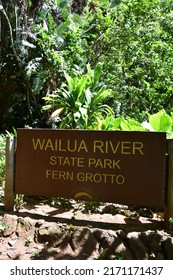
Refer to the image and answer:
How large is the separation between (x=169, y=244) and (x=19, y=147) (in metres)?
1.91

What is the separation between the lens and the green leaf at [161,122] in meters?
3.98

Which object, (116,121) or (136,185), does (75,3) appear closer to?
(116,121)

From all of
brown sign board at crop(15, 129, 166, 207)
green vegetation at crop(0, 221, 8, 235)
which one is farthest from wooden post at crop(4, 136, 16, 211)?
green vegetation at crop(0, 221, 8, 235)

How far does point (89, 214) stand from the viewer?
3.62m

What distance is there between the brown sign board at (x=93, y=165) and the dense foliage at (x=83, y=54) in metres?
3.40

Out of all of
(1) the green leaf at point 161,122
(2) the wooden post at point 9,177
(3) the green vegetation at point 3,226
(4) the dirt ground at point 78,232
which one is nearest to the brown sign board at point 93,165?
(2) the wooden post at point 9,177

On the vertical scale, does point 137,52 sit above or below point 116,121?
above

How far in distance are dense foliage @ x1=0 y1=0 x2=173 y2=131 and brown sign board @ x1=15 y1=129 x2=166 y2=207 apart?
3397 mm

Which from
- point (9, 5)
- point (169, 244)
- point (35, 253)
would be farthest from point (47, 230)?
point (9, 5)

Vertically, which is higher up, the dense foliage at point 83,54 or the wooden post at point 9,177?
the dense foliage at point 83,54

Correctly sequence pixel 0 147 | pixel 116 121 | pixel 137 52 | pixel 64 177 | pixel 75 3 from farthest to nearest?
pixel 75 3
pixel 137 52
pixel 0 147
pixel 116 121
pixel 64 177

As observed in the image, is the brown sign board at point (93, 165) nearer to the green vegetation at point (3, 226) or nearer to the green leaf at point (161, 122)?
the green vegetation at point (3, 226)

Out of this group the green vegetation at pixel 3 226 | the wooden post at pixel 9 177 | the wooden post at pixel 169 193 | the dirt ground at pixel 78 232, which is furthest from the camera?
the wooden post at pixel 9 177
